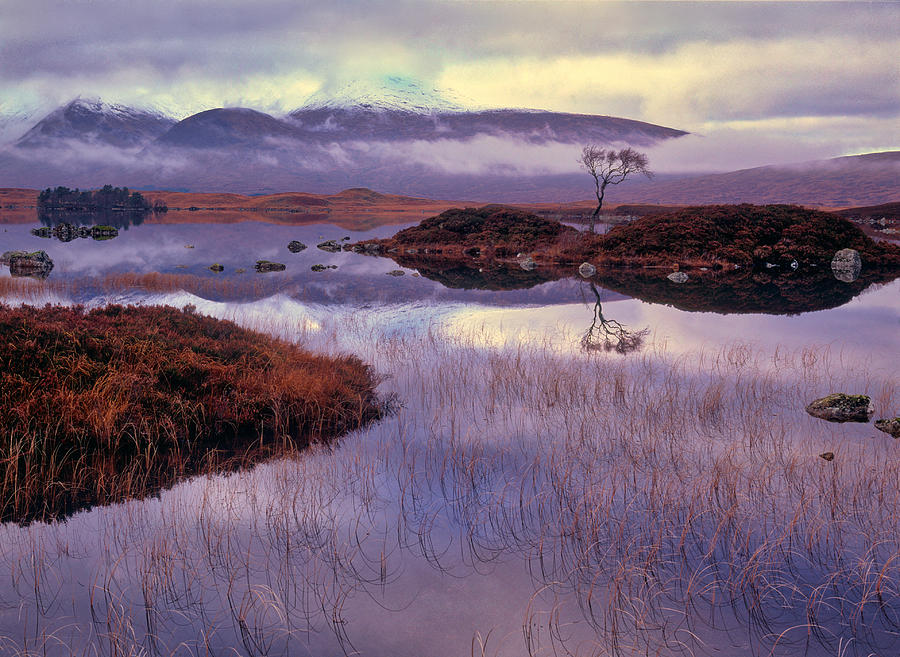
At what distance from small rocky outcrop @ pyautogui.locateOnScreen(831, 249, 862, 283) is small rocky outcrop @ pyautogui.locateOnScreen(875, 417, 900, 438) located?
3643cm

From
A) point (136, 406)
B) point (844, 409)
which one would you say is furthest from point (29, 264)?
point (844, 409)

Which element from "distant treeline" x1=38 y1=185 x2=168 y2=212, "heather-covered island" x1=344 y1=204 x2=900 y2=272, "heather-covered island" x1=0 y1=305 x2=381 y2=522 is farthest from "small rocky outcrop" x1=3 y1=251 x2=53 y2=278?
"distant treeline" x1=38 y1=185 x2=168 y2=212

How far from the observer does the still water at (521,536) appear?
5.87 m

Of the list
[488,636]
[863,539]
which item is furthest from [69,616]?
[863,539]

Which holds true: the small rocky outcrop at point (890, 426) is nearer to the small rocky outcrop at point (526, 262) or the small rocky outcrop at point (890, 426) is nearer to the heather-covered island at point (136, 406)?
the heather-covered island at point (136, 406)

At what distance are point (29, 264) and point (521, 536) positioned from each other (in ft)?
132

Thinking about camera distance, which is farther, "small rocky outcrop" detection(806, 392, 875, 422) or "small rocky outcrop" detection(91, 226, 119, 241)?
"small rocky outcrop" detection(91, 226, 119, 241)

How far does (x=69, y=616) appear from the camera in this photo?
5945 mm

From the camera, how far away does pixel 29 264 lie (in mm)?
37469

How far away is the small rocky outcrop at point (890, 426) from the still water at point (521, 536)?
0.26m

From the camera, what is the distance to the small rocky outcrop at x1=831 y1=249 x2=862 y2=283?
43.7 metres

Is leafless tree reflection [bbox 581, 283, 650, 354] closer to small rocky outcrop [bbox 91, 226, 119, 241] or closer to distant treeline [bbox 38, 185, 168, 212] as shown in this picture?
small rocky outcrop [bbox 91, 226, 119, 241]

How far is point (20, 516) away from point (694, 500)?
870cm

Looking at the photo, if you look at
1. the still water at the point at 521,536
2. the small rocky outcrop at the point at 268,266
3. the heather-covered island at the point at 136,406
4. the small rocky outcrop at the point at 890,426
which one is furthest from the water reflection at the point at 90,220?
the small rocky outcrop at the point at 890,426
